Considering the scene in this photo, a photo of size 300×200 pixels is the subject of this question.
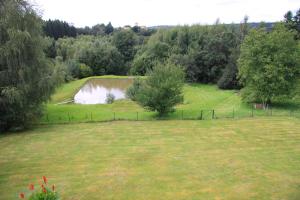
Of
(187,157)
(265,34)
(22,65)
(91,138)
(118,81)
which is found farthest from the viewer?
(118,81)

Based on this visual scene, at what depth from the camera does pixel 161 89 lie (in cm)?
2461

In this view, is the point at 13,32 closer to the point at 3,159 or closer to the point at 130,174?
the point at 3,159

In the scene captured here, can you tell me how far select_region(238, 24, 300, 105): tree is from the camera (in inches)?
1059

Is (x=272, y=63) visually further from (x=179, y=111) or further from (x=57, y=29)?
(x=57, y=29)

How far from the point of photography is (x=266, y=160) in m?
15.7

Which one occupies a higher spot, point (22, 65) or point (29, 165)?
point (22, 65)

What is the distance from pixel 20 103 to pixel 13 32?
16.2 feet

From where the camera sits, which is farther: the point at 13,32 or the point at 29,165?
the point at 13,32

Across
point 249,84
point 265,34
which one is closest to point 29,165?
point 249,84

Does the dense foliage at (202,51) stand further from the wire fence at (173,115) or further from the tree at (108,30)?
the tree at (108,30)

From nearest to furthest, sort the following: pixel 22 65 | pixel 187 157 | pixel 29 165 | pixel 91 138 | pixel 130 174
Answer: pixel 130 174 < pixel 29 165 < pixel 187 157 < pixel 91 138 < pixel 22 65

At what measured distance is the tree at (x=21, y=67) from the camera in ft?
67.2

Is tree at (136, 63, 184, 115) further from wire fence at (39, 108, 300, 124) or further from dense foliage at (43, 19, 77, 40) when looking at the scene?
dense foliage at (43, 19, 77, 40)

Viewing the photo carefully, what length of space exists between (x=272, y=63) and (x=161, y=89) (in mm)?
10985
